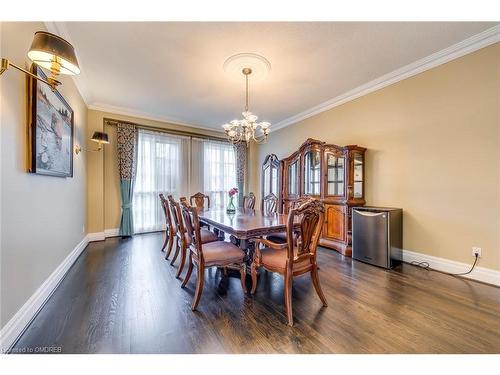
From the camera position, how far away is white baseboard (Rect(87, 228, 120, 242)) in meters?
3.95

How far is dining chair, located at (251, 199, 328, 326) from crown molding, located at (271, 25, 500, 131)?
101 inches

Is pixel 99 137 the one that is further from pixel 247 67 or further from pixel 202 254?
pixel 202 254

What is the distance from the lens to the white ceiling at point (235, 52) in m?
2.07

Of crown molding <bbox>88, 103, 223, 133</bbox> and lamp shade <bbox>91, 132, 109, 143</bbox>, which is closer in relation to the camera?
lamp shade <bbox>91, 132, 109, 143</bbox>

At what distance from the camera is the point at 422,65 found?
8.83 feet

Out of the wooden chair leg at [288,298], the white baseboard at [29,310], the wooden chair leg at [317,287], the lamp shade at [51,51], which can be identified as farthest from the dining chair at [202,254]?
the lamp shade at [51,51]

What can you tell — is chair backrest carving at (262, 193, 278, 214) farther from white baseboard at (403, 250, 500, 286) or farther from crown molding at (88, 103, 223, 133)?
crown molding at (88, 103, 223, 133)

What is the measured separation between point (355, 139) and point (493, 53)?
169 centimetres

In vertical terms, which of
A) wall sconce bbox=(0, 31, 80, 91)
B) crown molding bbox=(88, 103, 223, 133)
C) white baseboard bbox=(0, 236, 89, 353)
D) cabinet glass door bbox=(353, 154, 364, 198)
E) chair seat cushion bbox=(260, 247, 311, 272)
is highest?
crown molding bbox=(88, 103, 223, 133)

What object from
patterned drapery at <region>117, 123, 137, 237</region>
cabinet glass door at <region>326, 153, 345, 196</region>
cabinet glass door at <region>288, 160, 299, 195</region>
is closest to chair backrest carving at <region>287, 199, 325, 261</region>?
cabinet glass door at <region>326, 153, 345, 196</region>

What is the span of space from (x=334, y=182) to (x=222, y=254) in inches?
96.3
